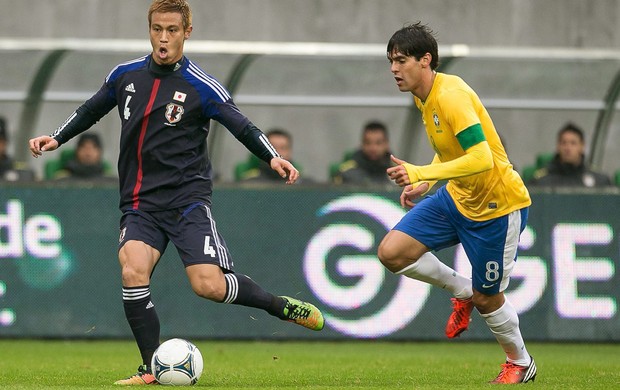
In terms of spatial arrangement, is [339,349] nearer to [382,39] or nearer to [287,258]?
[287,258]

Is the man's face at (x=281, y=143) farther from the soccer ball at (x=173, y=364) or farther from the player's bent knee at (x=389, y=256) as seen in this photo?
the soccer ball at (x=173, y=364)

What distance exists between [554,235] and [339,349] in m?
2.26

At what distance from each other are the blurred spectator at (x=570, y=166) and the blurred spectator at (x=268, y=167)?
92.1 inches

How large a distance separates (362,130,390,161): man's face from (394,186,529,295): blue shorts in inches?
157

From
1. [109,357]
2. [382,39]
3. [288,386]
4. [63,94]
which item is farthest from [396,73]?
[382,39]

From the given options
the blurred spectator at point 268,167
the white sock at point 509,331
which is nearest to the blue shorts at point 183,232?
the white sock at point 509,331

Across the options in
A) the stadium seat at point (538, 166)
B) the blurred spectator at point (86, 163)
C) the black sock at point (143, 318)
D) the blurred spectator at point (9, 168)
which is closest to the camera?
the black sock at point (143, 318)

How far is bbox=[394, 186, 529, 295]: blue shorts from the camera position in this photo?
23.5 feet

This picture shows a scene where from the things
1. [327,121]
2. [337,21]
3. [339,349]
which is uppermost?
[337,21]

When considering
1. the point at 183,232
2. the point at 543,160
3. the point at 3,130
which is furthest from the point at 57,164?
the point at 183,232

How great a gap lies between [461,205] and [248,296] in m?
1.45

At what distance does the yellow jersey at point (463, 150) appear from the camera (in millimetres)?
6793

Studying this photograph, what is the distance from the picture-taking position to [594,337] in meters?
10.7

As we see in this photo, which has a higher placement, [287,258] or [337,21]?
[337,21]
